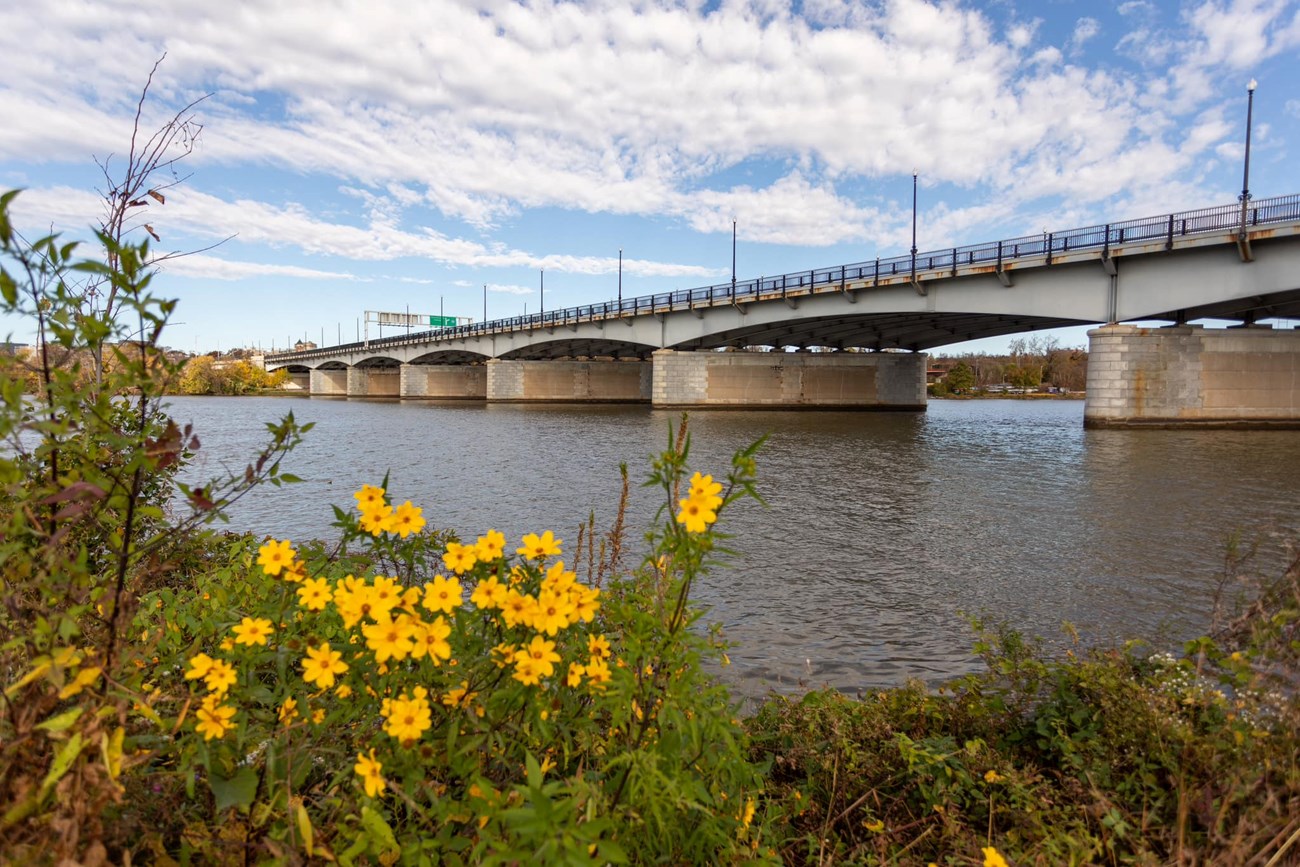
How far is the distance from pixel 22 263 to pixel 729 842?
2673 mm

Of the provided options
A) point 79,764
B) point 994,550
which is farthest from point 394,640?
point 994,550

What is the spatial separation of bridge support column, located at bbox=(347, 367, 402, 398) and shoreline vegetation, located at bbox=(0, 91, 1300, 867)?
101295mm

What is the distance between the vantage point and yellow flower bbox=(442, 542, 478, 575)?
2.18 metres

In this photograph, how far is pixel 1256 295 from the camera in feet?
88.4

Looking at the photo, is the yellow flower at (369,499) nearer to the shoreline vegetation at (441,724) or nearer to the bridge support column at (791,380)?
the shoreline vegetation at (441,724)

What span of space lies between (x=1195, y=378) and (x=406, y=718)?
39.5 meters

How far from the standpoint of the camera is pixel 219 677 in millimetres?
2031

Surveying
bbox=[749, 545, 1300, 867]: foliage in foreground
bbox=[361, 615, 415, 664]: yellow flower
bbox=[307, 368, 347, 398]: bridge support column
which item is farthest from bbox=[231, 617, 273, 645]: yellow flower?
bbox=[307, 368, 347, 398]: bridge support column

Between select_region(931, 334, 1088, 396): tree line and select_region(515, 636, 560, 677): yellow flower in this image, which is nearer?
select_region(515, 636, 560, 677): yellow flower

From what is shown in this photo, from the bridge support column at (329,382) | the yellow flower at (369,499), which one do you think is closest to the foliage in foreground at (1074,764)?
the yellow flower at (369,499)

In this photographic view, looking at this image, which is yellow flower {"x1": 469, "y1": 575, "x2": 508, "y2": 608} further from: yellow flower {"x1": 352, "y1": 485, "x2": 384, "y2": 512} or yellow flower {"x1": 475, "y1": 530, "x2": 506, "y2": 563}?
yellow flower {"x1": 352, "y1": 485, "x2": 384, "y2": 512}

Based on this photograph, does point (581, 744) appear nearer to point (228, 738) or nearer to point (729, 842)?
point (729, 842)

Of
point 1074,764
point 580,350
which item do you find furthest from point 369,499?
point 580,350

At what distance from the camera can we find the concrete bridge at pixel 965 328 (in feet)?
91.9
